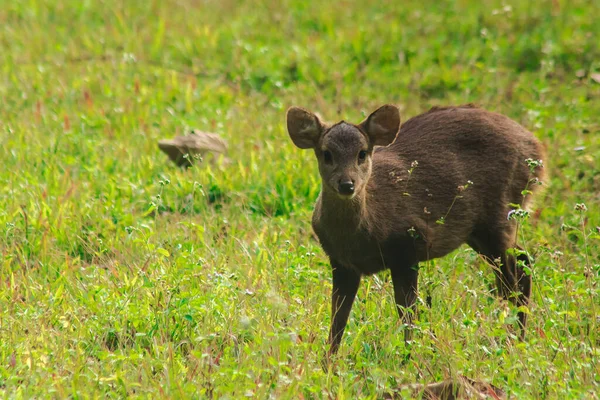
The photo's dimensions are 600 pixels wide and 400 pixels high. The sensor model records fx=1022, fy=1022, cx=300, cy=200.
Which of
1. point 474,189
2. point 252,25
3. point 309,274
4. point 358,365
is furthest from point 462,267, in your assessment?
point 252,25

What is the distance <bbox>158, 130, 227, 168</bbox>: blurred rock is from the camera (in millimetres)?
8156

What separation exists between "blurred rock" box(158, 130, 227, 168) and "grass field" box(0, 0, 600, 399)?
0.36ft

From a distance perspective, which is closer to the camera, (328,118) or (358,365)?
(358,365)

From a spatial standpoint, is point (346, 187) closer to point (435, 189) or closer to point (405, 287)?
point (405, 287)

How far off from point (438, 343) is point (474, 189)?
1.36 m

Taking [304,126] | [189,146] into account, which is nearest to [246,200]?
[189,146]

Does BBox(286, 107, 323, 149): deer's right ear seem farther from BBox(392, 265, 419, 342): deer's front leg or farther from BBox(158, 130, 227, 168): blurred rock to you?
BBox(158, 130, 227, 168): blurred rock

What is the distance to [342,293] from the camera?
18.9ft

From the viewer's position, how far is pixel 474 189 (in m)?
6.21

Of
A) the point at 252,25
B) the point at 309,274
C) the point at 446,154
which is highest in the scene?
the point at 446,154

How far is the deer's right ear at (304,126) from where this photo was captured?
18.9ft

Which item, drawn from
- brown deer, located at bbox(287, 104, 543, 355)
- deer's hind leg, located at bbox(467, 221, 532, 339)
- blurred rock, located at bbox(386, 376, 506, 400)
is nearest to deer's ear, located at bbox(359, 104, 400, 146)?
brown deer, located at bbox(287, 104, 543, 355)

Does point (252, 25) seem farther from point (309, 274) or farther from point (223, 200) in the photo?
point (309, 274)

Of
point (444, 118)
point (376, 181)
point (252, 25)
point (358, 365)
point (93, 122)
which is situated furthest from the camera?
point (252, 25)
